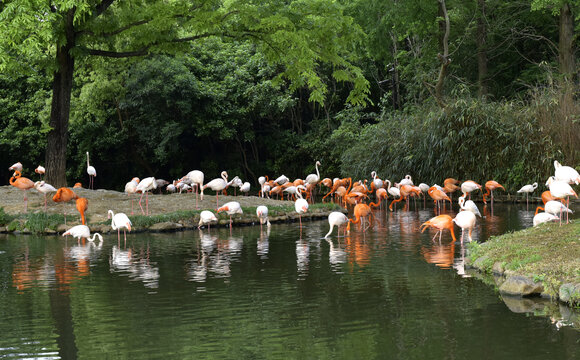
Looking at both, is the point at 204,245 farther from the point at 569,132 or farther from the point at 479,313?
the point at 569,132

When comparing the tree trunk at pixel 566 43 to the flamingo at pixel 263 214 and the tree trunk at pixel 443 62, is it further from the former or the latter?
the flamingo at pixel 263 214

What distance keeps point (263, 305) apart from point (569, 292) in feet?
10.6

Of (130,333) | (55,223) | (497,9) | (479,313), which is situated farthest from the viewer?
(497,9)

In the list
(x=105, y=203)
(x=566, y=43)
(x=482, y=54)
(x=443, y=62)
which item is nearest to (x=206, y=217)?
(x=105, y=203)

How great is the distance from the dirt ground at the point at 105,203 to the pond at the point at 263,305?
155 inches

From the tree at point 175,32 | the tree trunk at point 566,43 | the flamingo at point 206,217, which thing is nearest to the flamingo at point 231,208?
the flamingo at point 206,217

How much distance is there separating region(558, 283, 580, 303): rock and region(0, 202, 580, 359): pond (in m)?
0.17

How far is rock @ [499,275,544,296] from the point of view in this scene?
7.56 meters

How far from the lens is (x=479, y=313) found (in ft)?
22.9

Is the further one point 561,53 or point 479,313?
point 561,53

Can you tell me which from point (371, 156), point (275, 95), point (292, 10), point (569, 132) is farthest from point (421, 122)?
point (275, 95)

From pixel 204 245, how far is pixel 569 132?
12.4 metres

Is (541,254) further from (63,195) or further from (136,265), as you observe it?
(63,195)

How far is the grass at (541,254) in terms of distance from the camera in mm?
7508
